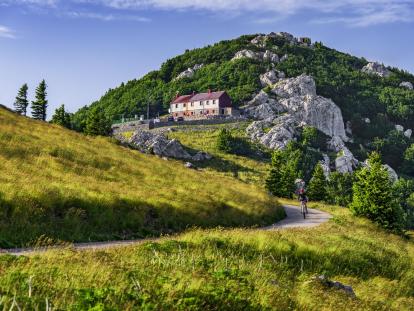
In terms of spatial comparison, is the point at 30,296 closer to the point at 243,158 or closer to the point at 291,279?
the point at 291,279

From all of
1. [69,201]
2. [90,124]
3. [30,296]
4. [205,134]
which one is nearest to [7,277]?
[30,296]

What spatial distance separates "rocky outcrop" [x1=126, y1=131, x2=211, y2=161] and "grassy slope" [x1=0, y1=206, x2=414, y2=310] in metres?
70.1

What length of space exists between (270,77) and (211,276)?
183557 millimetres

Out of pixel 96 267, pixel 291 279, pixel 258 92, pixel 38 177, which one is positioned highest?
pixel 258 92

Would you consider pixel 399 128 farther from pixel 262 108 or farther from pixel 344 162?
pixel 344 162

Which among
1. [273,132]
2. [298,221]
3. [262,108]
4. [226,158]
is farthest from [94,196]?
[262,108]

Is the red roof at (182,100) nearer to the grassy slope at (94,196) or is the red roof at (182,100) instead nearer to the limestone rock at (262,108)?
the limestone rock at (262,108)

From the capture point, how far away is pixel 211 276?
11117 millimetres

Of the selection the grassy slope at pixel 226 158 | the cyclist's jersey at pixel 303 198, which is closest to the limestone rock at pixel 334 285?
the cyclist's jersey at pixel 303 198

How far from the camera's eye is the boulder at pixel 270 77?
187050 mm

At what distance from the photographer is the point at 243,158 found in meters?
99.9

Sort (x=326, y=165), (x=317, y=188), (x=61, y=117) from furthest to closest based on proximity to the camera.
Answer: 1. (x=326, y=165)
2. (x=61, y=117)
3. (x=317, y=188)

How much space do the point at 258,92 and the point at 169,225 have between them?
158445 millimetres

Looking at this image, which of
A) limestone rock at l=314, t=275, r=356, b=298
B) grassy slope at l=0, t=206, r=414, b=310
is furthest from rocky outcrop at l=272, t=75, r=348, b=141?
limestone rock at l=314, t=275, r=356, b=298
